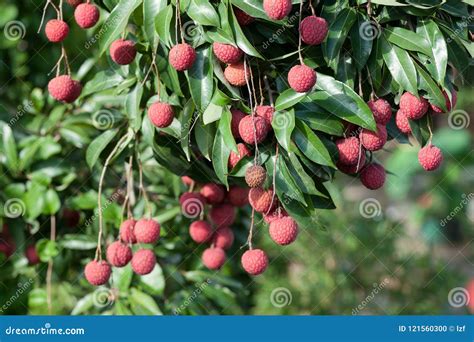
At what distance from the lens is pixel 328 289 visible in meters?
2.96

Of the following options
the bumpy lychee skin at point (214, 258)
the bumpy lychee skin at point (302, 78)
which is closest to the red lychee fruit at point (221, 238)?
the bumpy lychee skin at point (214, 258)

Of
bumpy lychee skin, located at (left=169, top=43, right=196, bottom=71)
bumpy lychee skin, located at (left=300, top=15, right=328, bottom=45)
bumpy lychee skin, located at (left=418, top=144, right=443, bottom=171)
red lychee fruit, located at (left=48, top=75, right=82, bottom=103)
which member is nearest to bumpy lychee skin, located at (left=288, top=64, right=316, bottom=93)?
bumpy lychee skin, located at (left=300, top=15, right=328, bottom=45)

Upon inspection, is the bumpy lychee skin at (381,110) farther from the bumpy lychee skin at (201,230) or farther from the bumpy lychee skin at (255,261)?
the bumpy lychee skin at (201,230)

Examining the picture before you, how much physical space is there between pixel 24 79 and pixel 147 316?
2.49 ft

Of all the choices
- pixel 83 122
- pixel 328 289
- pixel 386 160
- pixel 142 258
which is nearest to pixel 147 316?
pixel 142 258

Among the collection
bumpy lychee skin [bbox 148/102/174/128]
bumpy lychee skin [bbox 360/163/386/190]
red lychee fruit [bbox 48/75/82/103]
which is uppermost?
red lychee fruit [bbox 48/75/82/103]

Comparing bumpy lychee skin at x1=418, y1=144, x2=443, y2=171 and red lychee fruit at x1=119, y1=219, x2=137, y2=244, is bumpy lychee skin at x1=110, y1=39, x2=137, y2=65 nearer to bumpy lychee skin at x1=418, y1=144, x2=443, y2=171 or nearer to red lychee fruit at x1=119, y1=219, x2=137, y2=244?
red lychee fruit at x1=119, y1=219, x2=137, y2=244

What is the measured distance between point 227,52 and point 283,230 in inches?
11.1

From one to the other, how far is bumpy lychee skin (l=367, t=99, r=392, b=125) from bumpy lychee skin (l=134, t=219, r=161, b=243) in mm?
474

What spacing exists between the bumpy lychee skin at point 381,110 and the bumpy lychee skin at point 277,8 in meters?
0.22

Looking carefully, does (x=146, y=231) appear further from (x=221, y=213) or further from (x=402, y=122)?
(x=402, y=122)

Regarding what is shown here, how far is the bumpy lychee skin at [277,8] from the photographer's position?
978 millimetres

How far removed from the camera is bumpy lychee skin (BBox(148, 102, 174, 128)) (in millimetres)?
1143

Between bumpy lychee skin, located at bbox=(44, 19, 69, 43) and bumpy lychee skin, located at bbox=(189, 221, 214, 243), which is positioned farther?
bumpy lychee skin, located at bbox=(189, 221, 214, 243)
